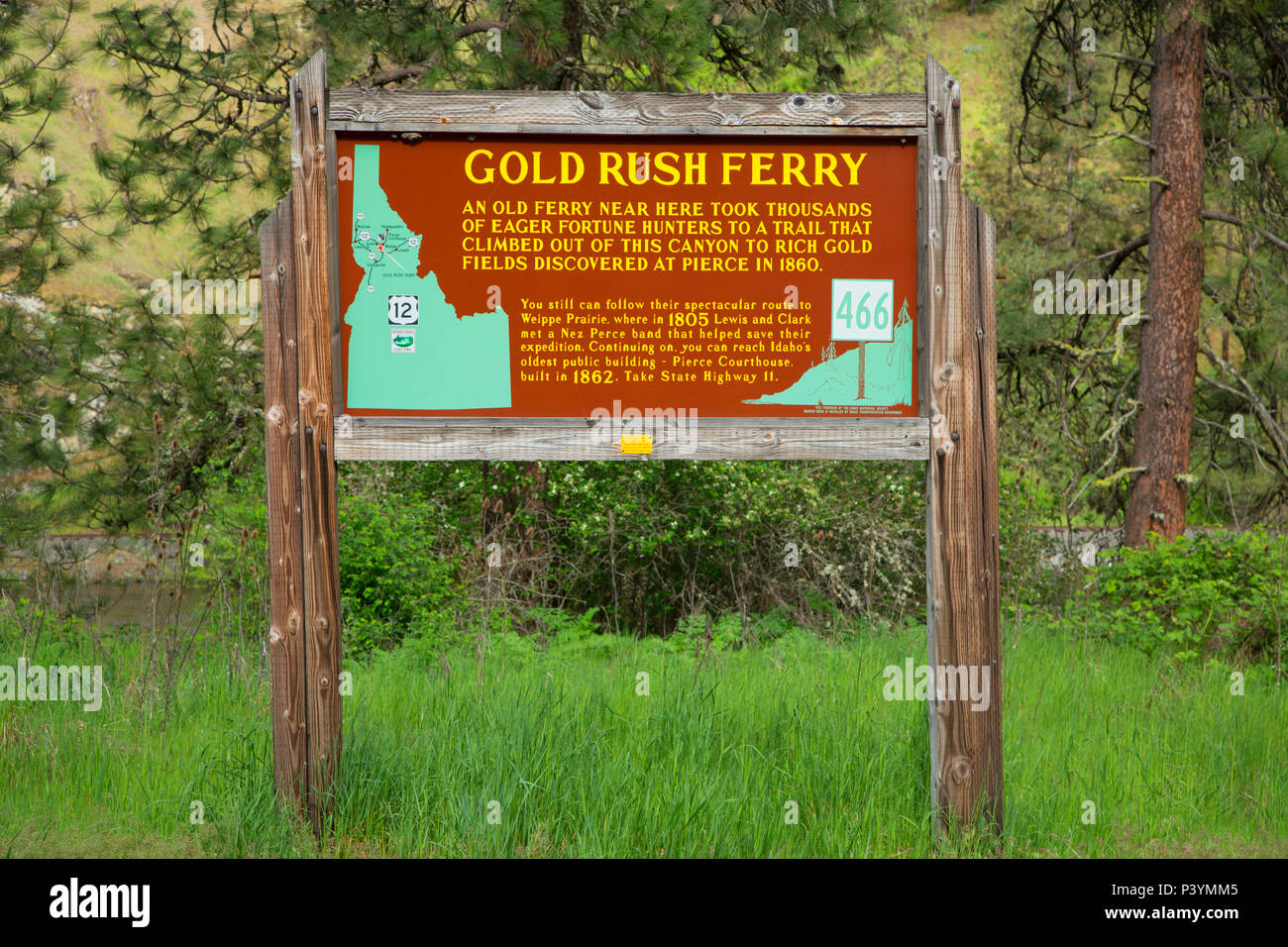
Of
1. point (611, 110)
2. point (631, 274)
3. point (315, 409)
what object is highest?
point (611, 110)

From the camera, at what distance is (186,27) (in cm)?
866

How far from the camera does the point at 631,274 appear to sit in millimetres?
4020

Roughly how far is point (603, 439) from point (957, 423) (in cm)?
132

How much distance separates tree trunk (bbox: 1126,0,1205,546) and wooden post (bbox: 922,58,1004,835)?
6.05 m

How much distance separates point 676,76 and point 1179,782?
6.01 metres

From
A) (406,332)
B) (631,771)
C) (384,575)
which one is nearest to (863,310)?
(406,332)

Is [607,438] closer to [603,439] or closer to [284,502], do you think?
[603,439]

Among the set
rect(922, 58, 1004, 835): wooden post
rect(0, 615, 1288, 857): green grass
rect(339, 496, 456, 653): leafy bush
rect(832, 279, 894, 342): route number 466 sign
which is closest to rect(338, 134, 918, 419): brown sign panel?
rect(832, 279, 894, 342): route number 466 sign

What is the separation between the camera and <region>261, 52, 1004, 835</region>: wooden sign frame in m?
3.91

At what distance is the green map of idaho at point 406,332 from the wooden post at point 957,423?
1.63 m

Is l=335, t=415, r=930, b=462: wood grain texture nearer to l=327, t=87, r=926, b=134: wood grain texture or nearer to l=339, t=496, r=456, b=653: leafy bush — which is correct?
l=327, t=87, r=926, b=134: wood grain texture
